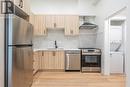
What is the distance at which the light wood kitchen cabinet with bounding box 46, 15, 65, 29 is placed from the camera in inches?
272

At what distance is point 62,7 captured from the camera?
A: 725cm

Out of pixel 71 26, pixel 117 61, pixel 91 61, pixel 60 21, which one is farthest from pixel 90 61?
pixel 60 21

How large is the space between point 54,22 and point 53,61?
155cm

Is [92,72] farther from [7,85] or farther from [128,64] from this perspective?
[7,85]

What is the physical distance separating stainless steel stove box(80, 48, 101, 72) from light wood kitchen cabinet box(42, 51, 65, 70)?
799 mm

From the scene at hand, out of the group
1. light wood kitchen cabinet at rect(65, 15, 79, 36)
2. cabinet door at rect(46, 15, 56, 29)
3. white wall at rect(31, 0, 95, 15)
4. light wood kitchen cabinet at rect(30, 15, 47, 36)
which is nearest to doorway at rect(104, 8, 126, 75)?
white wall at rect(31, 0, 95, 15)

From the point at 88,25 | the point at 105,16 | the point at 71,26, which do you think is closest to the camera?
the point at 105,16

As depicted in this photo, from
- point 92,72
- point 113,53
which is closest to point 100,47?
point 113,53

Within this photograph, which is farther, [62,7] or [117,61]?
[62,7]

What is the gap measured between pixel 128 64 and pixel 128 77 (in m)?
0.26

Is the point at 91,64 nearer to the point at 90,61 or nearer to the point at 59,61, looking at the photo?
the point at 90,61

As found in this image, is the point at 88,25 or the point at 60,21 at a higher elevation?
the point at 60,21

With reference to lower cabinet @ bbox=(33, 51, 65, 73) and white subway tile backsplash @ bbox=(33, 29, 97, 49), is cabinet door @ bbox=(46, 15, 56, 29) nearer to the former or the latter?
white subway tile backsplash @ bbox=(33, 29, 97, 49)

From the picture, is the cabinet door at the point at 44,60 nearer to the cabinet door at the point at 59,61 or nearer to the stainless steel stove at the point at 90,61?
the cabinet door at the point at 59,61
